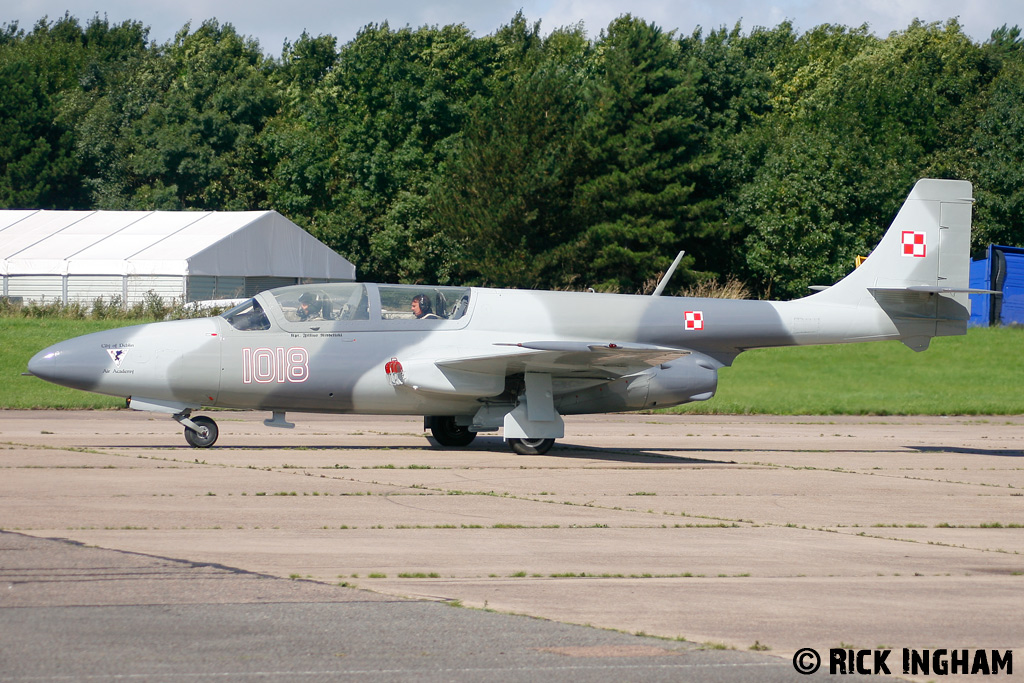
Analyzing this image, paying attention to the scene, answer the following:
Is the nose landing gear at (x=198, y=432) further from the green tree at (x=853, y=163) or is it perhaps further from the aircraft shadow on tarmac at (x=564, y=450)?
the green tree at (x=853, y=163)

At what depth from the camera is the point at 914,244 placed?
1730cm

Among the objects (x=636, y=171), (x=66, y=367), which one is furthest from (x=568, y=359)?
(x=636, y=171)

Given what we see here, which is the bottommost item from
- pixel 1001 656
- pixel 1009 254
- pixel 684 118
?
pixel 1001 656

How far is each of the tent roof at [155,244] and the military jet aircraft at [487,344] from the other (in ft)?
82.8

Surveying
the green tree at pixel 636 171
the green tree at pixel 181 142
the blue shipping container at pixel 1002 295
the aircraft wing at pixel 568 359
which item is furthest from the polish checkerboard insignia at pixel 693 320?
the green tree at pixel 181 142

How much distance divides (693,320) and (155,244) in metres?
29.1

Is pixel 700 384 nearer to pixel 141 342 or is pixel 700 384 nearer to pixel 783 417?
pixel 141 342

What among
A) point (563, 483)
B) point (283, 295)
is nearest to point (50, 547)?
point (563, 483)

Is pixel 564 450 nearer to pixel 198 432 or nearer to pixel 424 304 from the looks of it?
pixel 424 304

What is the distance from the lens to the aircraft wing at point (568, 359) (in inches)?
575

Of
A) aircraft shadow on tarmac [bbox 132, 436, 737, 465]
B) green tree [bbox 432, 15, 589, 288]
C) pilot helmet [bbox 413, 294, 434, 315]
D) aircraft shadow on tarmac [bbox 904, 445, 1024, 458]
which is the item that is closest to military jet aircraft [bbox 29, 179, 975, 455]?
pilot helmet [bbox 413, 294, 434, 315]

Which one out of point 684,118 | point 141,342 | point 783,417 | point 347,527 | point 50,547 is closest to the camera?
point 50,547

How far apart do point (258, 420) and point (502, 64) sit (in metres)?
60.0

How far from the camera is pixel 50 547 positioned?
8.44m
